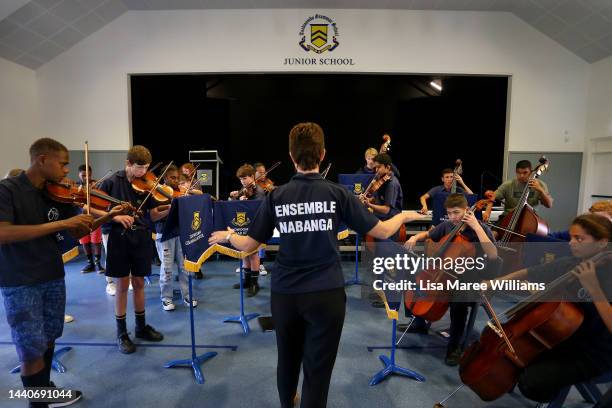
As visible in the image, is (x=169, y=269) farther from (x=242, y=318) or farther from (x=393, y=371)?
(x=393, y=371)

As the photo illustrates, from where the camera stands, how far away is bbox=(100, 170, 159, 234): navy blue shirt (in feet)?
8.97

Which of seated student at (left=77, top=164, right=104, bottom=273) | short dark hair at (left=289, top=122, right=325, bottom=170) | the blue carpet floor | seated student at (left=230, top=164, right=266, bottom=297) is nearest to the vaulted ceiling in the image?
seated student at (left=77, top=164, right=104, bottom=273)

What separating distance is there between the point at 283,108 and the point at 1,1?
15.1 feet

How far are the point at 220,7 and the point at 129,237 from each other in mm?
5376

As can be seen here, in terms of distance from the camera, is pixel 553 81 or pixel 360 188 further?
pixel 553 81

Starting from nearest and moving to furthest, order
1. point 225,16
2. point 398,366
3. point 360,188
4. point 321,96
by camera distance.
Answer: point 398,366 < point 360,188 < point 225,16 < point 321,96

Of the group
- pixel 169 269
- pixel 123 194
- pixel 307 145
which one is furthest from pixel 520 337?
pixel 169 269

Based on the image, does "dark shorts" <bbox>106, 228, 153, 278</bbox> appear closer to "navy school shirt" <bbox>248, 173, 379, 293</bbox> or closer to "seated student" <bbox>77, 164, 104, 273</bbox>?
"navy school shirt" <bbox>248, 173, 379, 293</bbox>

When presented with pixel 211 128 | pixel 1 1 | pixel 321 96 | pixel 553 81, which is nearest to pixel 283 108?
pixel 321 96

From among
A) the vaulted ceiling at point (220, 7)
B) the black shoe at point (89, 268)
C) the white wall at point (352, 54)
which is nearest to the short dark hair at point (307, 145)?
the black shoe at point (89, 268)

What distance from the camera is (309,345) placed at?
150cm

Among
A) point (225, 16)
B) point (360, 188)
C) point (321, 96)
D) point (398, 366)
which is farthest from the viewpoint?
point (321, 96)

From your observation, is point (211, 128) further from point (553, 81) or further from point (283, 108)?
point (553, 81)

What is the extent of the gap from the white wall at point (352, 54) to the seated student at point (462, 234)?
4.63 m
